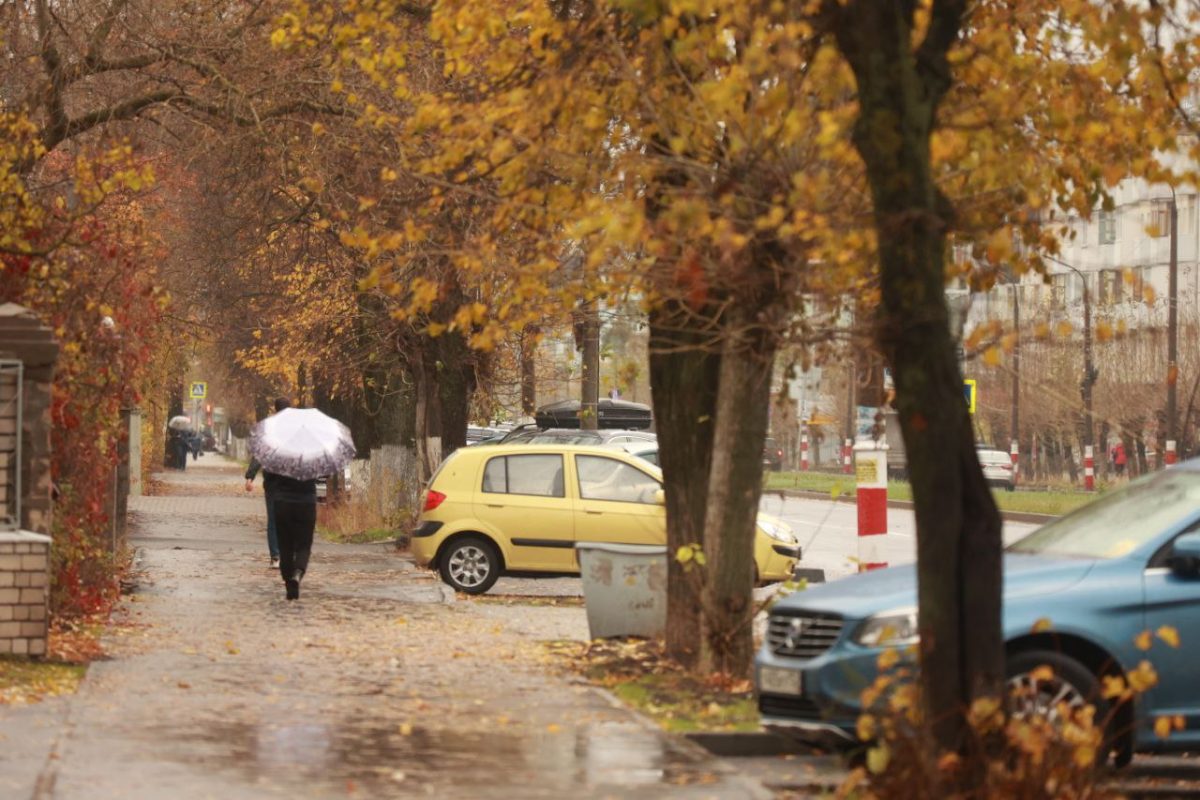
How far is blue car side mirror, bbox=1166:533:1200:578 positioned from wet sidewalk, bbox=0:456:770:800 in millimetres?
2175

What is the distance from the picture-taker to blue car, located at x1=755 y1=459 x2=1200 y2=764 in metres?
9.32

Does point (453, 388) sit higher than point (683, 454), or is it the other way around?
point (453, 388)

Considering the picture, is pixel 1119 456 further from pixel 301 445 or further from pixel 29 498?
pixel 29 498

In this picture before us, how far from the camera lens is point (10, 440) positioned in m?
13.3

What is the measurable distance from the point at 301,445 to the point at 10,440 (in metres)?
5.45

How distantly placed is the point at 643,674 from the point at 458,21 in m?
4.27

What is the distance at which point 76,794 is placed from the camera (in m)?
8.44

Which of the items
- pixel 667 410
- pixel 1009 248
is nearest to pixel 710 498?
pixel 667 410

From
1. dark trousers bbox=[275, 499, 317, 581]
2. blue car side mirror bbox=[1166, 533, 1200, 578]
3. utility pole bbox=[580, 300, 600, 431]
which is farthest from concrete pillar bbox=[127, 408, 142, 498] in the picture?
blue car side mirror bbox=[1166, 533, 1200, 578]

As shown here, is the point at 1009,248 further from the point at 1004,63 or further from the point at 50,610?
the point at 50,610

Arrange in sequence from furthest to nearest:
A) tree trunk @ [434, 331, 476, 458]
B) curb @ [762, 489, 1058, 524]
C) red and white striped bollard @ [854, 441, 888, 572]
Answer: curb @ [762, 489, 1058, 524], tree trunk @ [434, 331, 476, 458], red and white striped bollard @ [854, 441, 888, 572]

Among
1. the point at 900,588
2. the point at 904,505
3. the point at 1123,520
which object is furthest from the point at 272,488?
the point at 904,505

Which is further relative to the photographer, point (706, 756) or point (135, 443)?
point (135, 443)

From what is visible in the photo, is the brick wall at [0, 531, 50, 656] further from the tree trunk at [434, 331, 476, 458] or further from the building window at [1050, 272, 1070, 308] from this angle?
the tree trunk at [434, 331, 476, 458]
